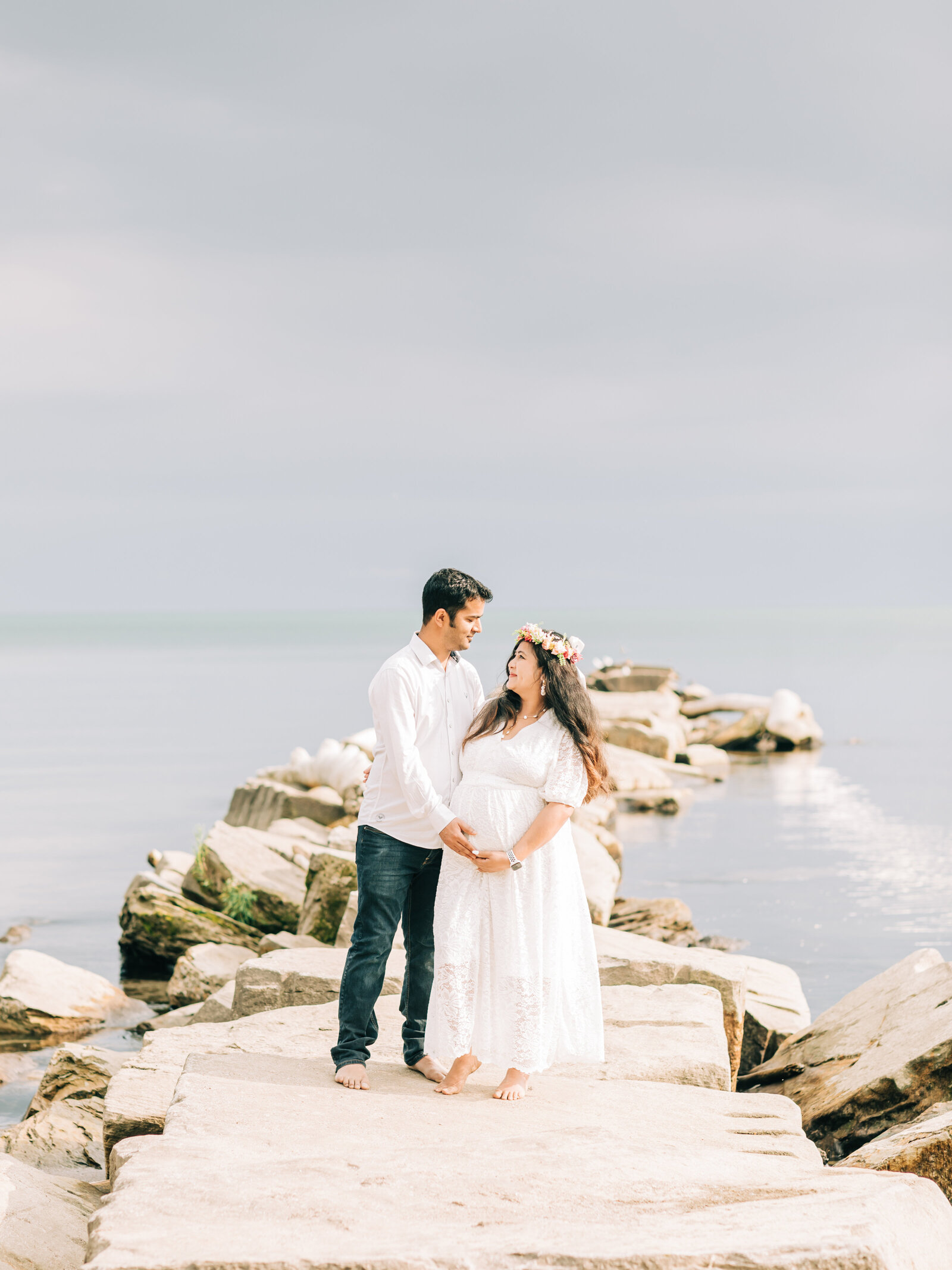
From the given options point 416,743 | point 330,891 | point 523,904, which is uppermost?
point 416,743

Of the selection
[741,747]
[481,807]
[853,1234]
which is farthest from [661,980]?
[741,747]

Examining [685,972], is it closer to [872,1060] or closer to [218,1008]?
[872,1060]

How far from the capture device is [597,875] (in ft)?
38.6

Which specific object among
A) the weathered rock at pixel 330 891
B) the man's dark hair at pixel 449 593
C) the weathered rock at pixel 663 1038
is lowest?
the weathered rock at pixel 330 891

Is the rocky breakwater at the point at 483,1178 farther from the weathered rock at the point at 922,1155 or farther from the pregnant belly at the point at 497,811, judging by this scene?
the pregnant belly at the point at 497,811

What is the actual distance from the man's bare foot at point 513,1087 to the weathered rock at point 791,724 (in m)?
28.1

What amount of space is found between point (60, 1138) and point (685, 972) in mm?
3774

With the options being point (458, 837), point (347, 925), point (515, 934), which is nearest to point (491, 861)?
point (458, 837)

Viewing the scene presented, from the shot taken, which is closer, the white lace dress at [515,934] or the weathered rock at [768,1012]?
the white lace dress at [515,934]

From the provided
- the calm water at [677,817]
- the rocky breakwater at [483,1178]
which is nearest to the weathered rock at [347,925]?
the rocky breakwater at [483,1178]

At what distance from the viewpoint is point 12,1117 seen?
8281 millimetres

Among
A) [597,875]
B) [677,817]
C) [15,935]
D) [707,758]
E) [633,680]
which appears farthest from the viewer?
[633,680]

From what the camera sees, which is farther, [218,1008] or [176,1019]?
[176,1019]

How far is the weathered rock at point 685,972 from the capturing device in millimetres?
7527
